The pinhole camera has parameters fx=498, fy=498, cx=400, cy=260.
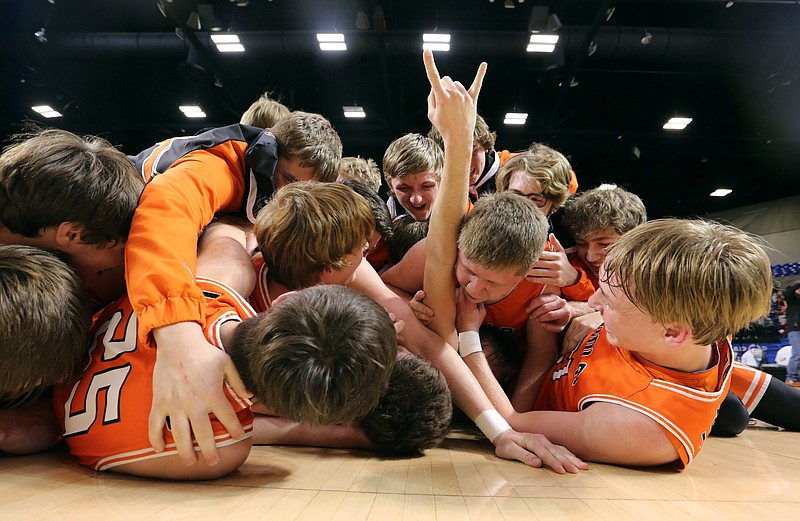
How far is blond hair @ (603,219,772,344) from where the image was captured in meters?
1.20

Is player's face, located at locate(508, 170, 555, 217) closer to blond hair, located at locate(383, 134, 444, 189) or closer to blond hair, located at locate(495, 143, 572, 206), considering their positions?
blond hair, located at locate(495, 143, 572, 206)

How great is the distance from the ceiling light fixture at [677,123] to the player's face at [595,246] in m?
6.87

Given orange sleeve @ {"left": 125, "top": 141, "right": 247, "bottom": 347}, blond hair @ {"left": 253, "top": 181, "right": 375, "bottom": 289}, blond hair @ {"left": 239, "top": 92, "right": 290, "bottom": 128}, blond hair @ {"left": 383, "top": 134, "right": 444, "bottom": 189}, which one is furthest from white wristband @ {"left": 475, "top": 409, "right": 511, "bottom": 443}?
blond hair @ {"left": 239, "top": 92, "right": 290, "bottom": 128}

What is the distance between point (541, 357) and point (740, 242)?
2.84 feet

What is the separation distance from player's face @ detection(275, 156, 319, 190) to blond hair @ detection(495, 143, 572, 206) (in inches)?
37.9

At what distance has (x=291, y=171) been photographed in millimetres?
2008

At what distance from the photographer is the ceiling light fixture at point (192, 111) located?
768 centimetres

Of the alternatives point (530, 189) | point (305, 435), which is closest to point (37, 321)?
point (305, 435)

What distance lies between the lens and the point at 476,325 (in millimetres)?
1778

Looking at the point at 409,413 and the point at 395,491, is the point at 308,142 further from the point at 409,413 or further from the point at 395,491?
the point at 395,491

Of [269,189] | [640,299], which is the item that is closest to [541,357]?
[640,299]

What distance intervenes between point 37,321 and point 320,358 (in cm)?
65

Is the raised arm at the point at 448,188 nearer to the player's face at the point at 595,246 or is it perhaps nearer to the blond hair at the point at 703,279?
the blond hair at the point at 703,279

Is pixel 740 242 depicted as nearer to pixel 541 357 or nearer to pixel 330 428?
pixel 541 357
